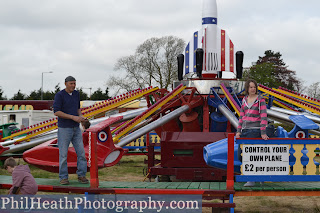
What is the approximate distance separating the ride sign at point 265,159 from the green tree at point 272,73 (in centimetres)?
5080

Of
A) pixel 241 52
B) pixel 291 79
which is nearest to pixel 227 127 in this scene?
pixel 241 52

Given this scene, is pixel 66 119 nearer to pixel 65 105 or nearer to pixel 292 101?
pixel 65 105

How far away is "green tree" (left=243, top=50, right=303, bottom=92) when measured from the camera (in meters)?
58.6

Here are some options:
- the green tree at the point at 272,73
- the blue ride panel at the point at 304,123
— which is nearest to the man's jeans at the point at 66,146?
the blue ride panel at the point at 304,123

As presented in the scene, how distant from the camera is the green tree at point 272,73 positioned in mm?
58625

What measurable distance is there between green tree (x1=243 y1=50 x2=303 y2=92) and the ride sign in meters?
50.8

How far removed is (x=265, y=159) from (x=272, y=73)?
5861 centimetres

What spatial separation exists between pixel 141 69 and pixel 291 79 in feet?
89.1

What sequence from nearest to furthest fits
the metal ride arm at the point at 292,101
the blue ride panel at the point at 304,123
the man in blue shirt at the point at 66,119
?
the man in blue shirt at the point at 66,119 < the blue ride panel at the point at 304,123 < the metal ride arm at the point at 292,101

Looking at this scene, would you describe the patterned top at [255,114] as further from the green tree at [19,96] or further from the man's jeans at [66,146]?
the green tree at [19,96]

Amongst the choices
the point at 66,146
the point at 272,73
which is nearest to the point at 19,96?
the point at 272,73

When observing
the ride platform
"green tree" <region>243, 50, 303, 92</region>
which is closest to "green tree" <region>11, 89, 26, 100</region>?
"green tree" <region>243, 50, 303, 92</region>

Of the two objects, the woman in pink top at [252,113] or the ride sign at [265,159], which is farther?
the woman in pink top at [252,113]

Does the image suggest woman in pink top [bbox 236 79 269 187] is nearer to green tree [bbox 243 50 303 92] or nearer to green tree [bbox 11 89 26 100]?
green tree [bbox 243 50 303 92]
